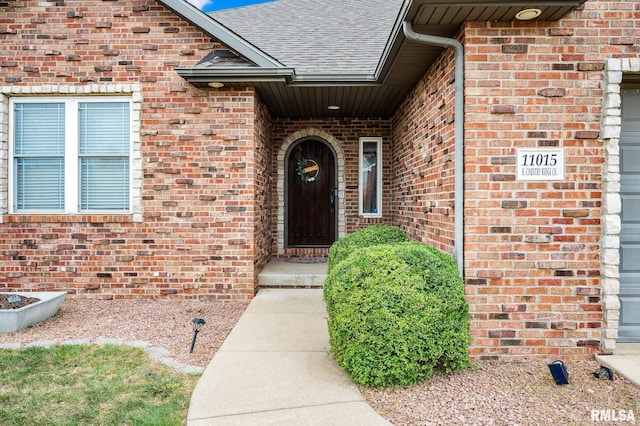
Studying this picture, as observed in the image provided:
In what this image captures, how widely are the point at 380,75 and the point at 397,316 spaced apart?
3.63 meters

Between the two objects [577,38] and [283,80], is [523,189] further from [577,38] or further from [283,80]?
[283,80]

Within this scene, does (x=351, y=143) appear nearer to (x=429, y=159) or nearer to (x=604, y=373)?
(x=429, y=159)

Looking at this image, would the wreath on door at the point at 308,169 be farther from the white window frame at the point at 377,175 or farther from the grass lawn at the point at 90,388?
the grass lawn at the point at 90,388

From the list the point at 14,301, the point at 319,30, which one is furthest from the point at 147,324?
the point at 319,30

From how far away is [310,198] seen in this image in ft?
26.5

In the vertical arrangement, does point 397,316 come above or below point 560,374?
above

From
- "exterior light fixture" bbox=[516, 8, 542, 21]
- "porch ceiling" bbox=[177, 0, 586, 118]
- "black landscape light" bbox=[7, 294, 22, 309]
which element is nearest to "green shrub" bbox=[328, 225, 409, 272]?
"porch ceiling" bbox=[177, 0, 586, 118]

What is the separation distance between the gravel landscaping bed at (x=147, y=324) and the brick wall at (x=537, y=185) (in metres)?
2.73

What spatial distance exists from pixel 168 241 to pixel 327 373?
11.5 ft

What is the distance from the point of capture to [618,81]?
3.49 m

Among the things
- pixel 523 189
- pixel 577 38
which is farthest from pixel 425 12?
pixel 523 189

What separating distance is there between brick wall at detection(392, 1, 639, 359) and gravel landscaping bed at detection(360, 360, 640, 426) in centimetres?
34

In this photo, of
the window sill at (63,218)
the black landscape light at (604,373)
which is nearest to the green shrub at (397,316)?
the black landscape light at (604,373)

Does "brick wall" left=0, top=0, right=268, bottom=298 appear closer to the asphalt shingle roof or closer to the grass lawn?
the asphalt shingle roof
